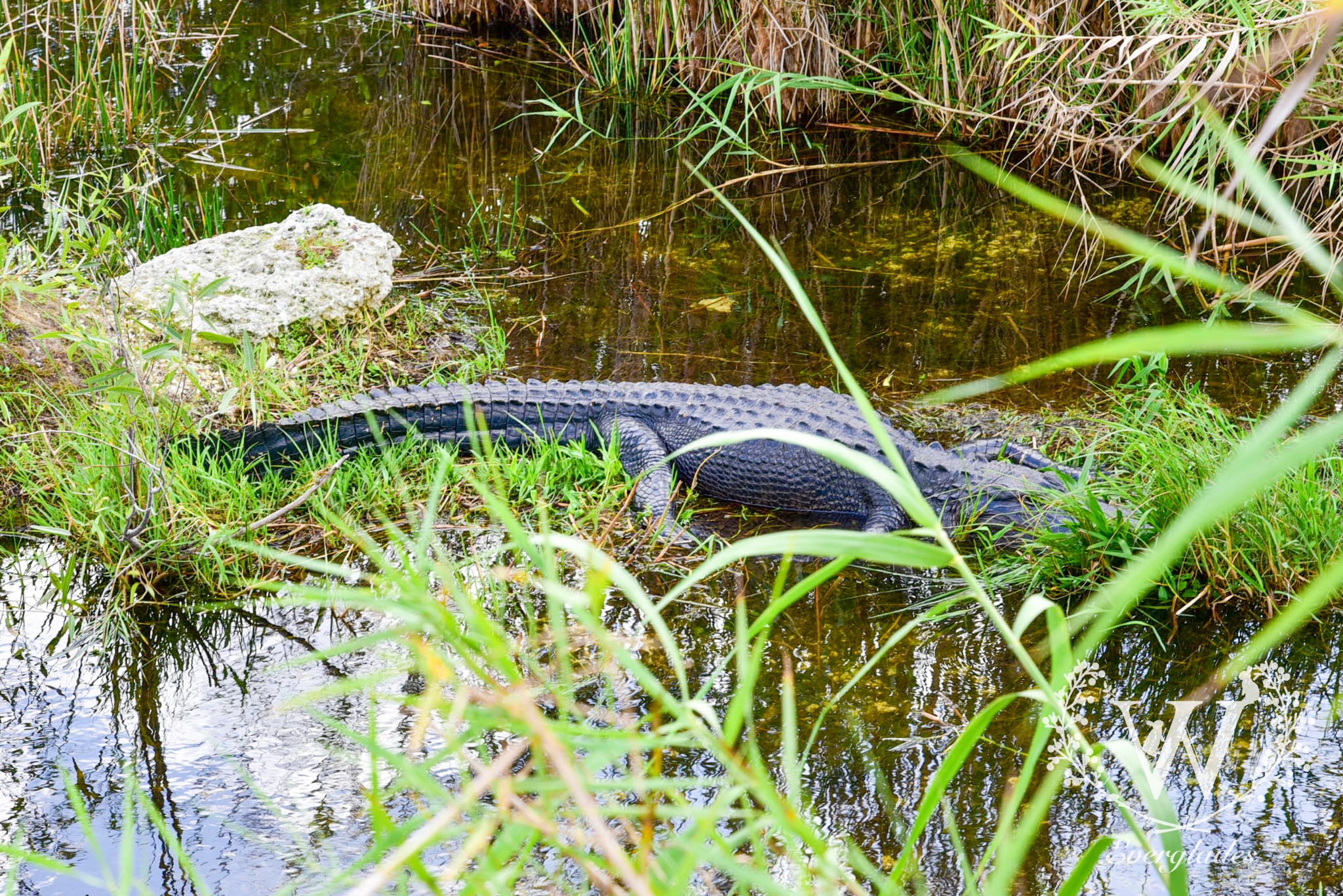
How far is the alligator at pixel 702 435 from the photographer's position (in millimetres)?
3818

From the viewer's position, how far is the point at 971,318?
5.19 metres

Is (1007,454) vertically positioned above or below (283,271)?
below

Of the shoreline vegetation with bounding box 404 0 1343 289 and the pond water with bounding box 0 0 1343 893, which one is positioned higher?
the shoreline vegetation with bounding box 404 0 1343 289

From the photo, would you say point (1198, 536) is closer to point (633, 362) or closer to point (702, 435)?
point (702, 435)

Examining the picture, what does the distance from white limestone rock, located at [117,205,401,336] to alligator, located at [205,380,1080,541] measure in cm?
84

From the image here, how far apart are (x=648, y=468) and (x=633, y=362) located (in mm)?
1066

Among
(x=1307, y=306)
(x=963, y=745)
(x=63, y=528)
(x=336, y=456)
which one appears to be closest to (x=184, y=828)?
(x=63, y=528)

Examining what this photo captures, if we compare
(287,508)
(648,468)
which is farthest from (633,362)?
(287,508)

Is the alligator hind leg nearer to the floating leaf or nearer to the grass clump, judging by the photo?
the grass clump

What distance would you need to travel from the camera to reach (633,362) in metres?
4.88

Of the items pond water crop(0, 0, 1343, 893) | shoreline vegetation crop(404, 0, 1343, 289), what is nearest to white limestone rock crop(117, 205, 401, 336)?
pond water crop(0, 0, 1343, 893)

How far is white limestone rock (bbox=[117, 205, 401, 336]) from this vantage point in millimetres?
4559

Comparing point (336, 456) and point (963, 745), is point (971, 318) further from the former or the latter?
point (963, 745)

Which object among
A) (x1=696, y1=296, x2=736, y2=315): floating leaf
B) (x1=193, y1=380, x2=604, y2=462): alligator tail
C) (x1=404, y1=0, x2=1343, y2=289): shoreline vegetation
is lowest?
(x1=193, y1=380, x2=604, y2=462): alligator tail
